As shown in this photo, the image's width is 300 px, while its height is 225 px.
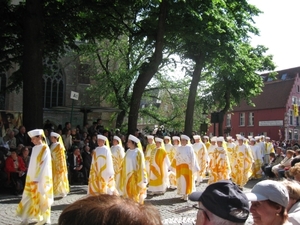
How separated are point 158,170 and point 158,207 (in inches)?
124

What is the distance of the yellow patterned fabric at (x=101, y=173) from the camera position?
11000 millimetres

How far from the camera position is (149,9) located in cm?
1869

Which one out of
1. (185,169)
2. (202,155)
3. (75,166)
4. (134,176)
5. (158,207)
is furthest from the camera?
(202,155)

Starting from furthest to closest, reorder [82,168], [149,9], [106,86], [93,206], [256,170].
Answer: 1. [106,86]
2. [256,170]
3. [149,9]
4. [82,168]
5. [93,206]

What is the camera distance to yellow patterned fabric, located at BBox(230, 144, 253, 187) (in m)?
16.6

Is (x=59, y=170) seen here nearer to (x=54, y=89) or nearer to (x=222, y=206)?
(x=222, y=206)

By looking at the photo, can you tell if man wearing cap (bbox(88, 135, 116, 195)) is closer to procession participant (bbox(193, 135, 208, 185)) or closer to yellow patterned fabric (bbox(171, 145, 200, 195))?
yellow patterned fabric (bbox(171, 145, 200, 195))

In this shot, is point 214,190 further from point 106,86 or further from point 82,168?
point 106,86

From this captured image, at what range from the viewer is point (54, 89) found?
3422cm

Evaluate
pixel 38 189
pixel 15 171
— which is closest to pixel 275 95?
pixel 15 171

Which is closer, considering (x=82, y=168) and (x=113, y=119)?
(x=82, y=168)

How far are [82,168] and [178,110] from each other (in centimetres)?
1754

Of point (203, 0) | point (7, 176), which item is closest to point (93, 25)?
point (203, 0)

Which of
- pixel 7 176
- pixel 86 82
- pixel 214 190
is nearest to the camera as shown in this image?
pixel 214 190
